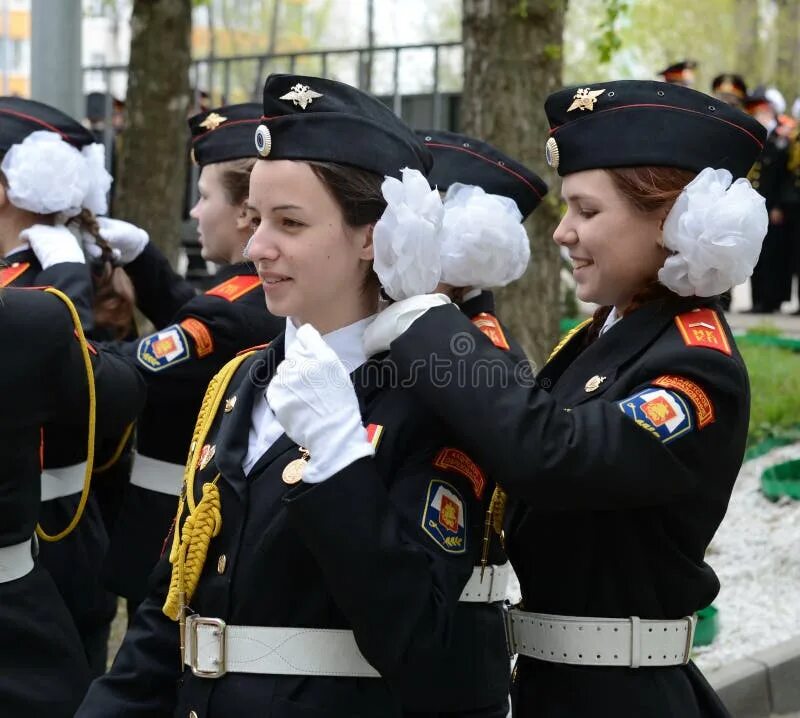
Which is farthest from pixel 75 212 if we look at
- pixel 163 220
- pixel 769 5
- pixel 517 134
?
pixel 769 5

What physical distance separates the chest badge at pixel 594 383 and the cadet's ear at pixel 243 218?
68.5 inches

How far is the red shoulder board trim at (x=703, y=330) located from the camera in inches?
96.3

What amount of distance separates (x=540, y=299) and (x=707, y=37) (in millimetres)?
29164

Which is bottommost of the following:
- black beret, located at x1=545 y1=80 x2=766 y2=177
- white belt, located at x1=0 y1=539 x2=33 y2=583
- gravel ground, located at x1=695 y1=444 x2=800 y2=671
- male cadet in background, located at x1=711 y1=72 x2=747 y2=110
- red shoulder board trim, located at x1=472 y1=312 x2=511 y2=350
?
gravel ground, located at x1=695 y1=444 x2=800 y2=671

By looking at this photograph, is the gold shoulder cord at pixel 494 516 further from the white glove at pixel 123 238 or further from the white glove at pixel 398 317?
the white glove at pixel 123 238

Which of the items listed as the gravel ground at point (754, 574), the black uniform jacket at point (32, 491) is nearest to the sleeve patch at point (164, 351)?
the black uniform jacket at point (32, 491)

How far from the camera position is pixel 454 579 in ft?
7.39

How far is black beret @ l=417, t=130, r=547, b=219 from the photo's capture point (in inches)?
154

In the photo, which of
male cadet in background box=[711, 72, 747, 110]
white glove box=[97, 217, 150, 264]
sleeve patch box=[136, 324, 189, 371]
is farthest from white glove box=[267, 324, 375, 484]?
male cadet in background box=[711, 72, 747, 110]

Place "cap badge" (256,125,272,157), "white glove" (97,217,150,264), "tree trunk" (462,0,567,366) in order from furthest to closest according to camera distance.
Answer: "tree trunk" (462,0,567,366) < "white glove" (97,217,150,264) < "cap badge" (256,125,272,157)

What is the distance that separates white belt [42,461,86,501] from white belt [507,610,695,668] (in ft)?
5.80

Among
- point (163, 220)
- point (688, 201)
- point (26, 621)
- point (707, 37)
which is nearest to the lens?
point (688, 201)

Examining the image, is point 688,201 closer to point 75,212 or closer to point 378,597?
point 378,597

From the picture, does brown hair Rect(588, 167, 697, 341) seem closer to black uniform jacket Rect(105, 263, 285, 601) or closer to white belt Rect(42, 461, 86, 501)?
black uniform jacket Rect(105, 263, 285, 601)
